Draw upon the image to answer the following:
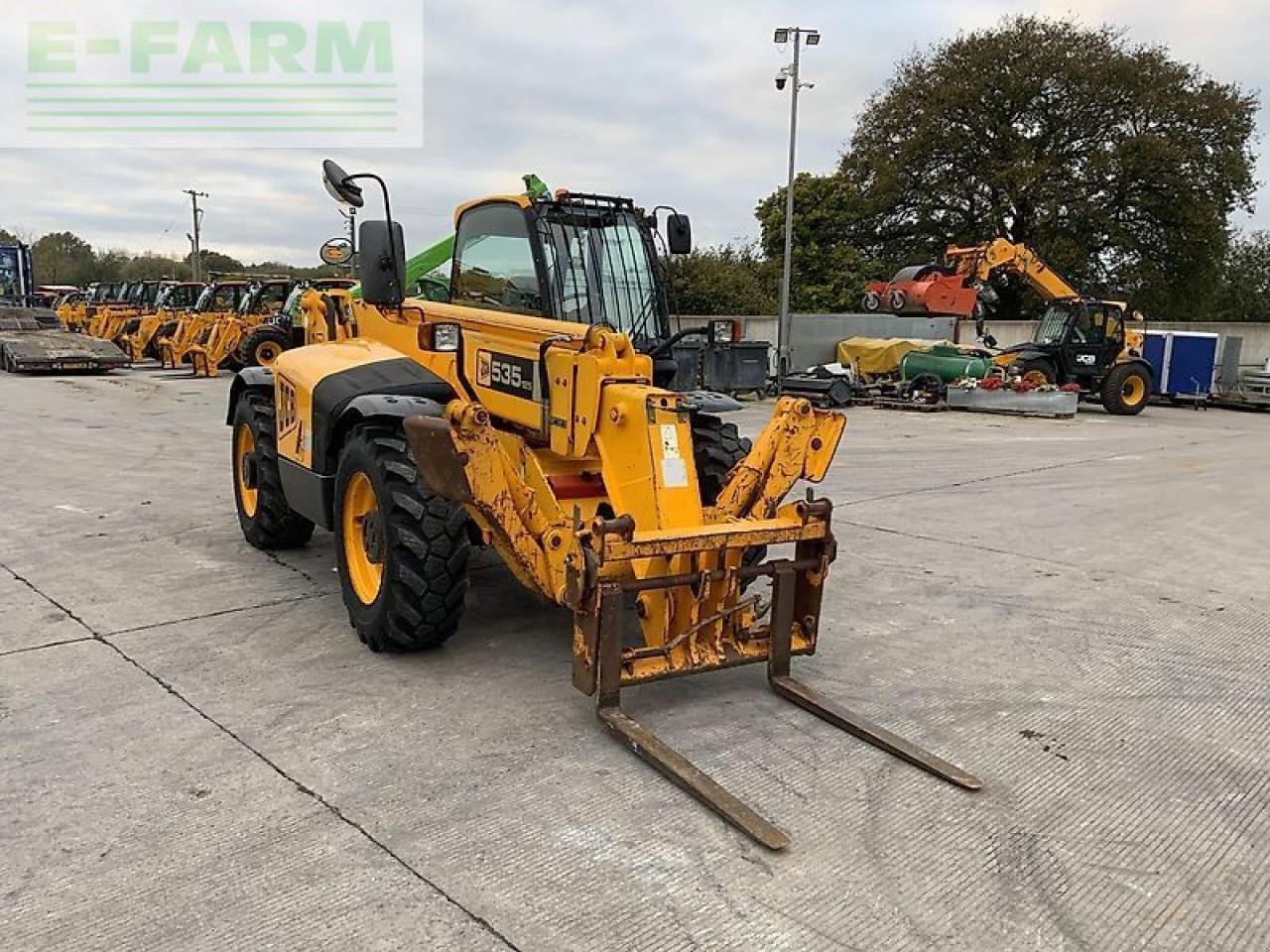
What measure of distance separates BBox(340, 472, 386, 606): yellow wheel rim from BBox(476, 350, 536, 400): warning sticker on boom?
0.81 metres

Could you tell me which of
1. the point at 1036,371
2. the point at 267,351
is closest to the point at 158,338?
the point at 267,351

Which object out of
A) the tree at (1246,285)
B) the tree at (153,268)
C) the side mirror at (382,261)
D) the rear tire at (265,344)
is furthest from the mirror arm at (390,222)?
the tree at (153,268)

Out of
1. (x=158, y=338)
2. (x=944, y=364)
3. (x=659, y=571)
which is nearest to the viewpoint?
(x=659, y=571)

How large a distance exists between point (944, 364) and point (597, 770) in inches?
702

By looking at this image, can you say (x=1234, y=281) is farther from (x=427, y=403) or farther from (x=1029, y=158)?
(x=427, y=403)

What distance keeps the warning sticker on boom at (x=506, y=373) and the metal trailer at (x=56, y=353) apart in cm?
2003

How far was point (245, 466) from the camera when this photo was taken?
278 inches

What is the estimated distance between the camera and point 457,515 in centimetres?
451

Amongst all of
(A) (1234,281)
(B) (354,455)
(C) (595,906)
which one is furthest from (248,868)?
(A) (1234,281)

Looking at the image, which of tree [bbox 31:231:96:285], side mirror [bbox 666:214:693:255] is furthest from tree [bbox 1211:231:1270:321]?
tree [bbox 31:231:96:285]

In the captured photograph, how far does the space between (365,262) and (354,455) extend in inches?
41.8

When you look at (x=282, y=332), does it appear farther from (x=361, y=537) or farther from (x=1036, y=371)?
(x=361, y=537)

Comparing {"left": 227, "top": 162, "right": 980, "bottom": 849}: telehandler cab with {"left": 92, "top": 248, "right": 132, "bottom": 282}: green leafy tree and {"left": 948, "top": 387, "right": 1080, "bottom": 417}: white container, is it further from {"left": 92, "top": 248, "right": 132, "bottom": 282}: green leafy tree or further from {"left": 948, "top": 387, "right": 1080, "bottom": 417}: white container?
{"left": 92, "top": 248, "right": 132, "bottom": 282}: green leafy tree

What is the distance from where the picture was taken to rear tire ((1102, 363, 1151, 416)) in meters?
19.1
